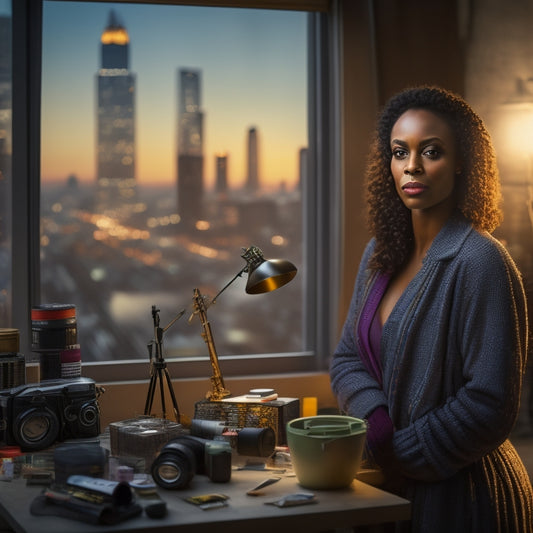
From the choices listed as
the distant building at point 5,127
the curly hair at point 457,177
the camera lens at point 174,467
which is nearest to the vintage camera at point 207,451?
the camera lens at point 174,467

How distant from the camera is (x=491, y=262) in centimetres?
205

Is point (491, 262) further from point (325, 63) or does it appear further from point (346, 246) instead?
point (325, 63)

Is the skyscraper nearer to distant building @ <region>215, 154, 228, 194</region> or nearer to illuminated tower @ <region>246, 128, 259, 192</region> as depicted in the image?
distant building @ <region>215, 154, 228, 194</region>

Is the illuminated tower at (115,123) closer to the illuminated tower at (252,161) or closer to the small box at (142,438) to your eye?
the illuminated tower at (252,161)

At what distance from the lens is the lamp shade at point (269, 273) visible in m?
2.22

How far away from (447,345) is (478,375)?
110mm

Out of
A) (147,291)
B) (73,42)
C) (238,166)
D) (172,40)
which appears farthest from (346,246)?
(73,42)

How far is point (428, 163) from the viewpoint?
2172mm

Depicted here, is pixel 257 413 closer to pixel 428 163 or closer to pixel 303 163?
pixel 428 163

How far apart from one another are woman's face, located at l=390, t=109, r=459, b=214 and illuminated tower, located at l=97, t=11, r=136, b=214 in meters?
1.00

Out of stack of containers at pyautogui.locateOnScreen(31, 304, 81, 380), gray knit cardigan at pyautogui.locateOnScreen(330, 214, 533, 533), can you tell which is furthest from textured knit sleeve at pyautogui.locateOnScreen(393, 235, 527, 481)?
stack of containers at pyautogui.locateOnScreen(31, 304, 81, 380)

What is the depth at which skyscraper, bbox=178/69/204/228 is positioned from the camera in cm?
287

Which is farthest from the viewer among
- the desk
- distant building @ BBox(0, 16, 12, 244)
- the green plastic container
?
distant building @ BBox(0, 16, 12, 244)

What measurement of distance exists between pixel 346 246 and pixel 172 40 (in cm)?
87
